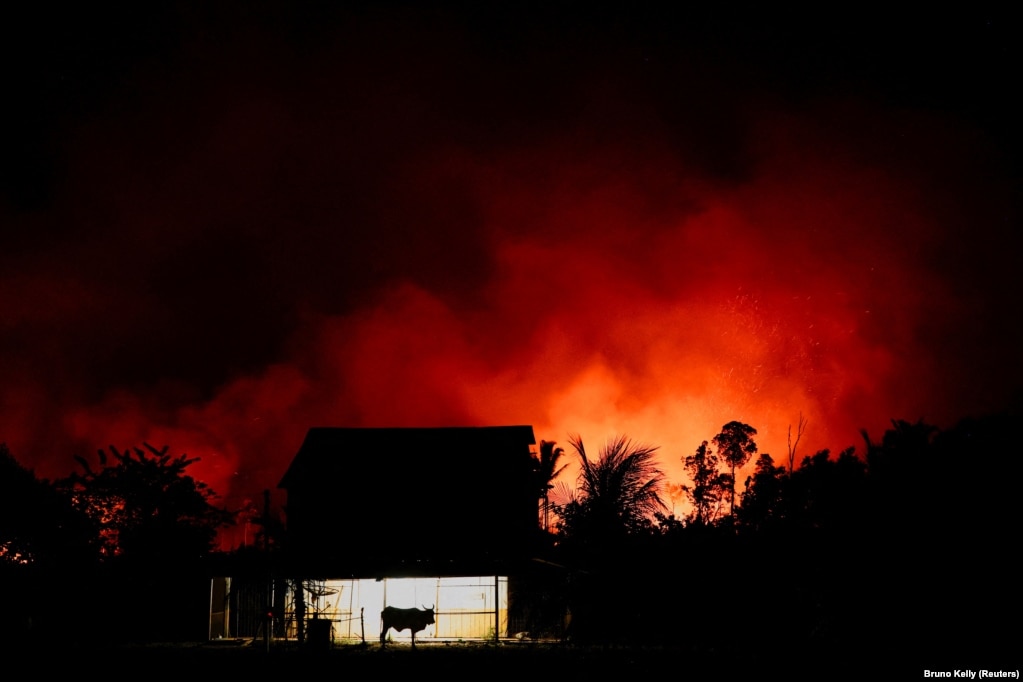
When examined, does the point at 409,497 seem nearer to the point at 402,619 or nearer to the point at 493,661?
the point at 402,619

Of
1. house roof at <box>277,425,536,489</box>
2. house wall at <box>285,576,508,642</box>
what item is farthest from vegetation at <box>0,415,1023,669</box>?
house roof at <box>277,425,536,489</box>

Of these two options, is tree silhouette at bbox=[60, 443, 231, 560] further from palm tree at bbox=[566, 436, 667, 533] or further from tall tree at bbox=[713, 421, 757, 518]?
tall tree at bbox=[713, 421, 757, 518]

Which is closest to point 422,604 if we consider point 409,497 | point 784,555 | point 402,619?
point 402,619

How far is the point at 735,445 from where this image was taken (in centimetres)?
5597

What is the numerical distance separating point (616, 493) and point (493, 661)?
184 inches

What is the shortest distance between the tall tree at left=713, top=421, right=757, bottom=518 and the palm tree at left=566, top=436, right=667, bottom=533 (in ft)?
124

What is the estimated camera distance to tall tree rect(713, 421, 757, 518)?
184ft

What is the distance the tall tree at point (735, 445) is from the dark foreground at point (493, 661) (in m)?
35.8

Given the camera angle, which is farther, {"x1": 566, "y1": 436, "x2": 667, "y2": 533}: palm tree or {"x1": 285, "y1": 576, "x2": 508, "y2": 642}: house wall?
{"x1": 285, "y1": 576, "x2": 508, "y2": 642}: house wall

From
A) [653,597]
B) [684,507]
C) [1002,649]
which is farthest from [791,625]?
[684,507]

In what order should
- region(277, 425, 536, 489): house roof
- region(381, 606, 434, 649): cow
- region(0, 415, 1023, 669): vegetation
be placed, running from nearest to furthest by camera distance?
region(0, 415, 1023, 669): vegetation → region(381, 606, 434, 649): cow → region(277, 425, 536, 489): house roof

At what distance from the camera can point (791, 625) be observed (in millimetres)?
14141

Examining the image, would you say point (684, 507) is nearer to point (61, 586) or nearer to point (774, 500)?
point (774, 500)

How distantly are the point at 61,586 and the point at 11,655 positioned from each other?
8.16 feet
